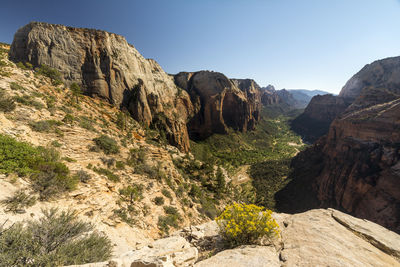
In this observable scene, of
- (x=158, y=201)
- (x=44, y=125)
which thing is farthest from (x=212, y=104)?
(x=44, y=125)

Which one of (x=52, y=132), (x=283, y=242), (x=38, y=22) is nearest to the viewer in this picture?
(x=283, y=242)

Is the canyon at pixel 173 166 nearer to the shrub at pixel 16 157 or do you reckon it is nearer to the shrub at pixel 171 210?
the shrub at pixel 171 210

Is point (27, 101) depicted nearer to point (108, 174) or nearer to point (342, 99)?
point (108, 174)

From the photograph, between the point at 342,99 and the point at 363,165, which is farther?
the point at 342,99

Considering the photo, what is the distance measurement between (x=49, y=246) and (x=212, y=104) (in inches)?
2815

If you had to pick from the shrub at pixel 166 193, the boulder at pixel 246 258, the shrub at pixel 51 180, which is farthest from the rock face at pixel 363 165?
the shrub at pixel 51 180

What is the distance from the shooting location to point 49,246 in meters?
3.51

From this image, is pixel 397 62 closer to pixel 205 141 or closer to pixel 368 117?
pixel 368 117

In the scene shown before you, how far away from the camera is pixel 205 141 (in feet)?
214

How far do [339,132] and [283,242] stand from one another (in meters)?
51.8

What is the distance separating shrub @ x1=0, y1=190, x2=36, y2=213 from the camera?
455cm

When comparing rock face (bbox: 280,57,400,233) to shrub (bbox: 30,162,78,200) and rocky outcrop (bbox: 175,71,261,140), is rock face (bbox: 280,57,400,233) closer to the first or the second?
shrub (bbox: 30,162,78,200)

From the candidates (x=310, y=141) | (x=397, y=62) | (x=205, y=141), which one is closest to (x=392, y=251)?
(x=205, y=141)

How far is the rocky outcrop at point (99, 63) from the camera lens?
24.8 metres
